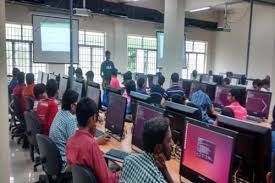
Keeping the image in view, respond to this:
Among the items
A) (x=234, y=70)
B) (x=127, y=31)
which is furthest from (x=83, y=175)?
(x=234, y=70)

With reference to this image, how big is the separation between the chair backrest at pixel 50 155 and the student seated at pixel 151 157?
1.15 meters

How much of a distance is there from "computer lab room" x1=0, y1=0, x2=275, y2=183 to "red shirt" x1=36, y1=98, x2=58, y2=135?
0.04 ft

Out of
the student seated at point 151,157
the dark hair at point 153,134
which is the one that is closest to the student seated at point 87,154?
the student seated at point 151,157

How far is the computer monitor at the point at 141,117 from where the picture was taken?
2.44 meters

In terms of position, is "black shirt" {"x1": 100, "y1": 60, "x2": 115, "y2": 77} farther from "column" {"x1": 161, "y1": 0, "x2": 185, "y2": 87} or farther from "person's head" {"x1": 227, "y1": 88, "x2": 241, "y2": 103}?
"person's head" {"x1": 227, "y1": 88, "x2": 241, "y2": 103}

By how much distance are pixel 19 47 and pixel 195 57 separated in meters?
8.07

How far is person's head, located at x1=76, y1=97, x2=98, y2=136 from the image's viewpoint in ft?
7.08

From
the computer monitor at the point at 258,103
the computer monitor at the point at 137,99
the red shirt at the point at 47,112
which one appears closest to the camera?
the computer monitor at the point at 137,99

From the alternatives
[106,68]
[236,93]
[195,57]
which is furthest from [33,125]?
[195,57]

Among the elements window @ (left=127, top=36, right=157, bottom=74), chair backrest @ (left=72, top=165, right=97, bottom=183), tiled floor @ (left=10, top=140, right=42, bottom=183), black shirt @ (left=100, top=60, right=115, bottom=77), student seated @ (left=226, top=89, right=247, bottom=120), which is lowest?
tiled floor @ (left=10, top=140, right=42, bottom=183)

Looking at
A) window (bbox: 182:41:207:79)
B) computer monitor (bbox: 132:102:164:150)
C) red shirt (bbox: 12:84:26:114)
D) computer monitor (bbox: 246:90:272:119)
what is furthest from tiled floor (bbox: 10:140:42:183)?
window (bbox: 182:41:207:79)

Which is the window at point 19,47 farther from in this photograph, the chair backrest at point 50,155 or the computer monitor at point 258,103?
the chair backrest at point 50,155

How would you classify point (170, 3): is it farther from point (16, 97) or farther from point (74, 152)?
point (74, 152)

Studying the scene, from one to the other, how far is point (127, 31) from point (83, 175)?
9.58m
